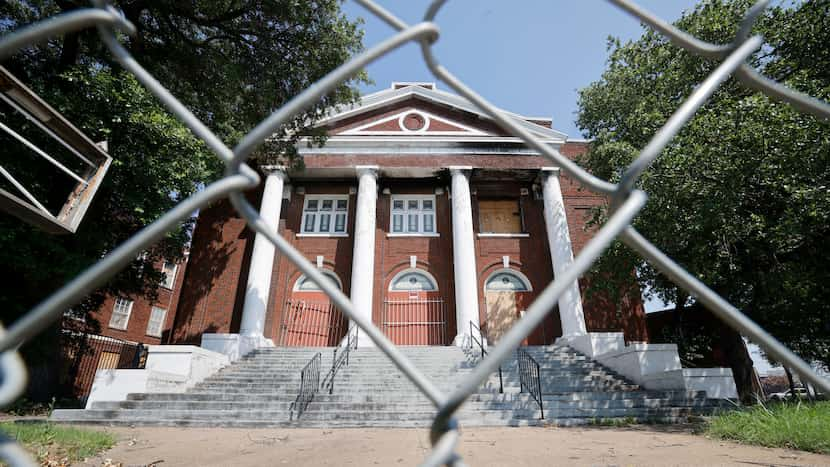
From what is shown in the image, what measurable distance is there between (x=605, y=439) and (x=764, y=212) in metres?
7.54

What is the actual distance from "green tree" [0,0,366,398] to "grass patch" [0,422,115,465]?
5.43 meters

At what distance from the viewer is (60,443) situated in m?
4.38

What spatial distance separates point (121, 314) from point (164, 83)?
20498 mm

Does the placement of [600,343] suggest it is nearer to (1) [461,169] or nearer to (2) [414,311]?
(2) [414,311]

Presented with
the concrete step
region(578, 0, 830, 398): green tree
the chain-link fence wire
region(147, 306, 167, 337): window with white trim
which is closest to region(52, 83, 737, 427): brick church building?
the concrete step

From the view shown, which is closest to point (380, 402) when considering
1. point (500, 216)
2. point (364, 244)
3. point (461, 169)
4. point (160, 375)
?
point (160, 375)

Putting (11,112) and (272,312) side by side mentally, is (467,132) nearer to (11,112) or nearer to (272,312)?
(272,312)

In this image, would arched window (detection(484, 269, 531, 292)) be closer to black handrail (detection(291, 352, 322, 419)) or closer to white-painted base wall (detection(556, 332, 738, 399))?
white-painted base wall (detection(556, 332, 738, 399))

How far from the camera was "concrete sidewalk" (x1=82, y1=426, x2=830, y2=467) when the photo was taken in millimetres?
3686

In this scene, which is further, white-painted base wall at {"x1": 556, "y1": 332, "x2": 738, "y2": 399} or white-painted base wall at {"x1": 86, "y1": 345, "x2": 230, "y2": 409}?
white-painted base wall at {"x1": 556, "y1": 332, "x2": 738, "y2": 399}

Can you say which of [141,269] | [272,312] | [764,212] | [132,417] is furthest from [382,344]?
[272,312]

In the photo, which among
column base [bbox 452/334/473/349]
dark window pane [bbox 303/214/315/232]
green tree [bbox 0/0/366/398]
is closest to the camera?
green tree [bbox 0/0/366/398]

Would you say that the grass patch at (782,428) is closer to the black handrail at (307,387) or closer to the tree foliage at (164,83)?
the black handrail at (307,387)

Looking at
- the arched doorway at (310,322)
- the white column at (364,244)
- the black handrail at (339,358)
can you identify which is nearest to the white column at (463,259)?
the white column at (364,244)
